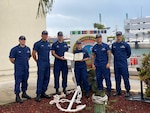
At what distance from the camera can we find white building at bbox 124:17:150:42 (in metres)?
86.7

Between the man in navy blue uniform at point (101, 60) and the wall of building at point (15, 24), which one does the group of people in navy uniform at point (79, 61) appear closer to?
the man in navy blue uniform at point (101, 60)

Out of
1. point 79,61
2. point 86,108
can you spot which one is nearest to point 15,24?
point 79,61

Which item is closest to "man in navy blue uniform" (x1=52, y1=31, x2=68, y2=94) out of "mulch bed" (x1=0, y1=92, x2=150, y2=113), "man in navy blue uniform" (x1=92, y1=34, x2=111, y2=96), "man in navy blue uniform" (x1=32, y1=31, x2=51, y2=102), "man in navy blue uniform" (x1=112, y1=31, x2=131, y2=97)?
"man in navy blue uniform" (x1=32, y1=31, x2=51, y2=102)

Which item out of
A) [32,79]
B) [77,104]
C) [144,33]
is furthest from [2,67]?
[144,33]

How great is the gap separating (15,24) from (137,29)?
293 feet

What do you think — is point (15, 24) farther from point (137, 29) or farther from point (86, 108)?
point (137, 29)

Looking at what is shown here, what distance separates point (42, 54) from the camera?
7098 mm

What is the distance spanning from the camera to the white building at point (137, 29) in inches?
3413

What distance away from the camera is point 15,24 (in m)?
10.2

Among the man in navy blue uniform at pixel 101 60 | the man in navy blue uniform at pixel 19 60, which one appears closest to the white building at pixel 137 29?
the man in navy blue uniform at pixel 101 60

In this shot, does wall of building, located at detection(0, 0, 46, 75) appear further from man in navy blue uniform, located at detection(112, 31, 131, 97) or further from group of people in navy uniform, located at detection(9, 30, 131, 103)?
man in navy blue uniform, located at detection(112, 31, 131, 97)

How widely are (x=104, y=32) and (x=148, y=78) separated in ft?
7.34

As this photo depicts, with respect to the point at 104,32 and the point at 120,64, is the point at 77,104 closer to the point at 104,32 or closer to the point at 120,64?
the point at 120,64

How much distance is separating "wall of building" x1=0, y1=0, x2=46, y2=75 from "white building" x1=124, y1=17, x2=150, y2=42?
7605 cm
